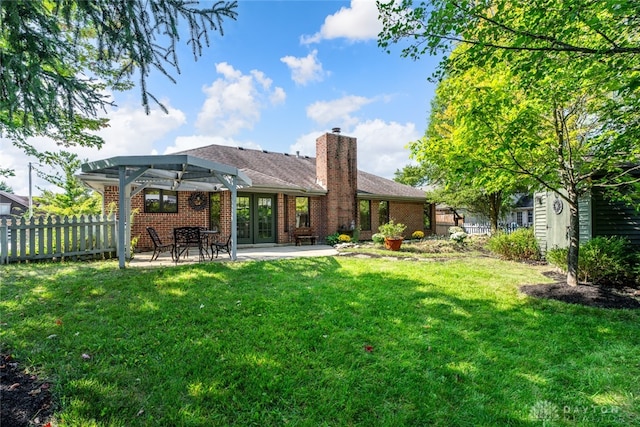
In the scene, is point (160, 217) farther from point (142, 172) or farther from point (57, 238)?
point (142, 172)

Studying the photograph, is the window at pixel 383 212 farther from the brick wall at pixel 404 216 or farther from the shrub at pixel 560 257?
the shrub at pixel 560 257

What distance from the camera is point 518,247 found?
9867mm

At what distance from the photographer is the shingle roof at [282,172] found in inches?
538

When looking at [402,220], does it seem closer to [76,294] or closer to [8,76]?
[76,294]

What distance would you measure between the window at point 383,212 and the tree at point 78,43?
14434mm

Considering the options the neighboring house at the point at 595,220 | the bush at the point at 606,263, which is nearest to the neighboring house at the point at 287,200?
the neighboring house at the point at 595,220

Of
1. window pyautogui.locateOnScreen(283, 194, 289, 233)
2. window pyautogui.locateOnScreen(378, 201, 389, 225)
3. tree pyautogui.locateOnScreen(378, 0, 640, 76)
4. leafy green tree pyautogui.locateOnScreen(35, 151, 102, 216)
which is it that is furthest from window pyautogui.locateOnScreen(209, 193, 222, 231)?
tree pyautogui.locateOnScreen(378, 0, 640, 76)

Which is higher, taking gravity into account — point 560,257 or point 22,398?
point 560,257

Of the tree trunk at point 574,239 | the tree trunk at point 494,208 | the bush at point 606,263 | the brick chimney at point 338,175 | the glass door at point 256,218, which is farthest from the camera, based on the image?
the tree trunk at point 494,208

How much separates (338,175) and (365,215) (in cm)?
302

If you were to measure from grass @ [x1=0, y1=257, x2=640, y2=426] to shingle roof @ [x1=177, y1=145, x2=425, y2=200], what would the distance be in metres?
7.92

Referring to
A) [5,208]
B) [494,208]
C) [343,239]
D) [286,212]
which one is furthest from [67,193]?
[5,208]

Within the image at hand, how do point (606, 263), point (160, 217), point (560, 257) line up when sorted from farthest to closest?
point (160, 217) < point (560, 257) < point (606, 263)

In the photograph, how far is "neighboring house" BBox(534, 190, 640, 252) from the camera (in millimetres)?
7159
